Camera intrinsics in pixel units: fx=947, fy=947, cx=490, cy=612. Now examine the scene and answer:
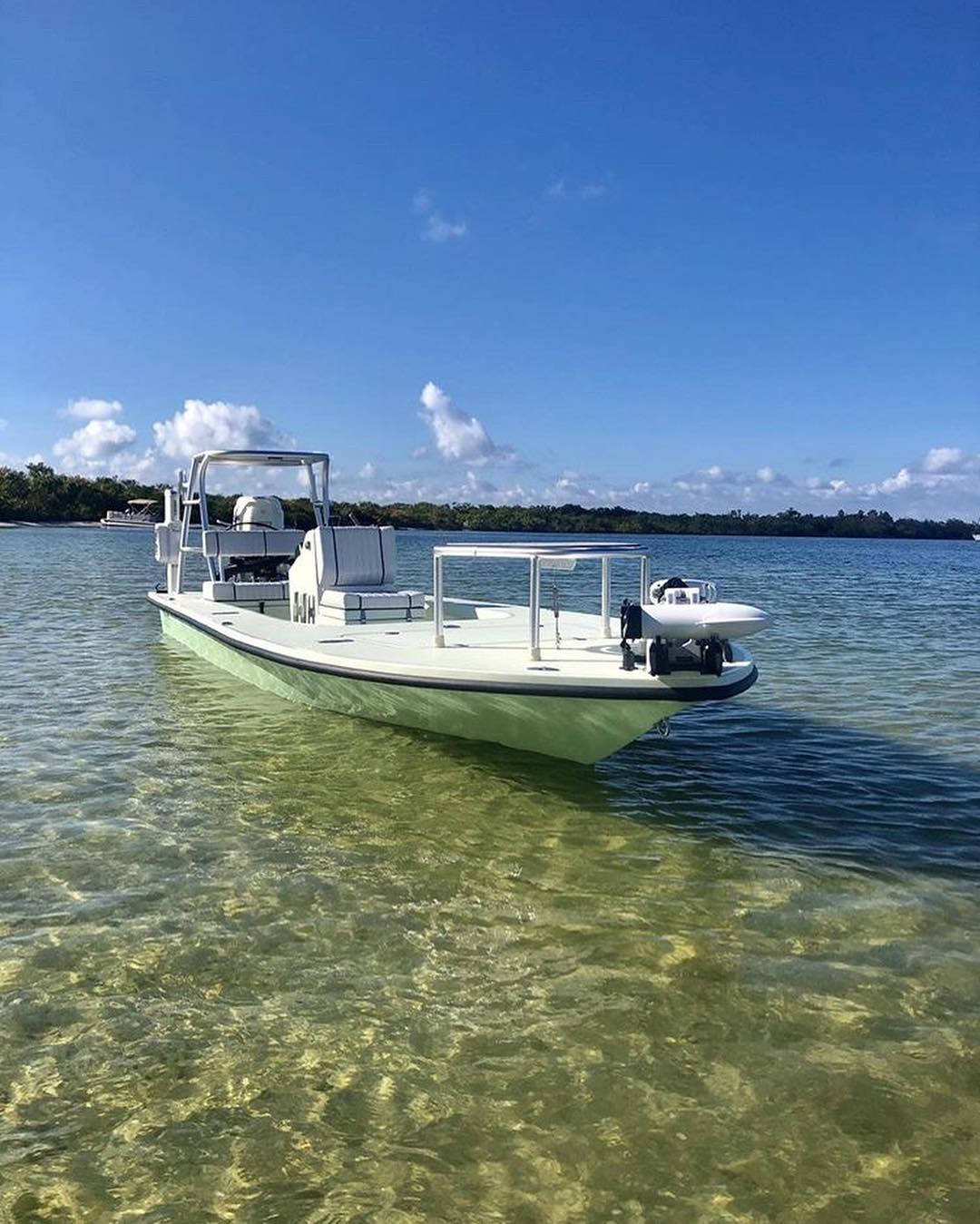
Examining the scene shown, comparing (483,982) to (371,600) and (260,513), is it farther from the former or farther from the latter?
(260,513)

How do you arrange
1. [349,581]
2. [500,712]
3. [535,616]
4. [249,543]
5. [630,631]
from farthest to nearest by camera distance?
1. [249,543]
2. [349,581]
3. [535,616]
4. [500,712]
5. [630,631]

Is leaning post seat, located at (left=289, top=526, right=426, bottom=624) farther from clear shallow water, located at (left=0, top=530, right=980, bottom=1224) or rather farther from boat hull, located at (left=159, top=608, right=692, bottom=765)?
clear shallow water, located at (left=0, top=530, right=980, bottom=1224)

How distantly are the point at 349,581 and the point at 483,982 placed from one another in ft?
28.4

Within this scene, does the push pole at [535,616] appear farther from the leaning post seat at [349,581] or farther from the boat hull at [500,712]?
the leaning post seat at [349,581]

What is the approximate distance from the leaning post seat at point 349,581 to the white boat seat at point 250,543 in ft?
10.1

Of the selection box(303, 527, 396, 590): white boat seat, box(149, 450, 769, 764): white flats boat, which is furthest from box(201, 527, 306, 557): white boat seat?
box(303, 527, 396, 590): white boat seat

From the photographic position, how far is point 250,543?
16688mm

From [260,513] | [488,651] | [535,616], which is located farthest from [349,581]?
[260,513]

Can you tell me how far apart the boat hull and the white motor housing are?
24.5ft

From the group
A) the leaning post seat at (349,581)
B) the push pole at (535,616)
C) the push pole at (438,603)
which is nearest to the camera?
the push pole at (535,616)

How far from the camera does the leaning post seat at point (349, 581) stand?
39.7 feet

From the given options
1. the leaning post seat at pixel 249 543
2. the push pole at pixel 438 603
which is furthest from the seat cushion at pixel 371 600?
the leaning post seat at pixel 249 543

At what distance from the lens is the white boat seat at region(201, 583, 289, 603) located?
623 inches

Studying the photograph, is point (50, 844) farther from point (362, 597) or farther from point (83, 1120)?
point (362, 597)
